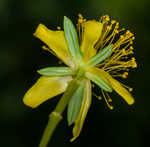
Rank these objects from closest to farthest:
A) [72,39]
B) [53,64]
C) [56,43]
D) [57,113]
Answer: [57,113]
[72,39]
[56,43]
[53,64]

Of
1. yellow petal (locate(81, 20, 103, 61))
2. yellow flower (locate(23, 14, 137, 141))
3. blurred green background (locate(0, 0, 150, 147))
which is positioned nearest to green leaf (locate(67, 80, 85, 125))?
yellow flower (locate(23, 14, 137, 141))

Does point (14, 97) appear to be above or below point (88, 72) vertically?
above

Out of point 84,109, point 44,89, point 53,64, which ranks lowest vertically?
point 84,109

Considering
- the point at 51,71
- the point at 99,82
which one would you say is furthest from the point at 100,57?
the point at 51,71

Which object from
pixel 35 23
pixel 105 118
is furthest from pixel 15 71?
pixel 105 118

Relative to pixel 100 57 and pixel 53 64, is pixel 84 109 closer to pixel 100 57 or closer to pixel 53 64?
pixel 100 57

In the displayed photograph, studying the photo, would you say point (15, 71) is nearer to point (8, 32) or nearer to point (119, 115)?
point (8, 32)

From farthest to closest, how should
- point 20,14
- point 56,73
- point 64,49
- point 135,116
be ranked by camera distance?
point 135,116
point 20,14
point 64,49
point 56,73
